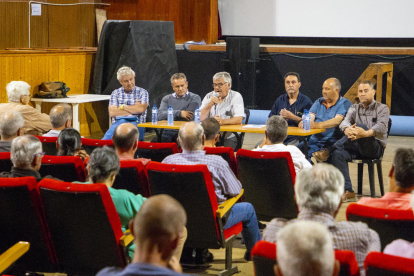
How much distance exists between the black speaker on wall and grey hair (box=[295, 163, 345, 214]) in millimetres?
7422

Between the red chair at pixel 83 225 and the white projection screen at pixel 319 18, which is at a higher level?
the white projection screen at pixel 319 18

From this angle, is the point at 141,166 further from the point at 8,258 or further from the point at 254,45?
the point at 254,45

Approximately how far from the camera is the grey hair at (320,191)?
2145 mm

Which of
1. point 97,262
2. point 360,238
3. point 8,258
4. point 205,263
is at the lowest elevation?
point 205,263

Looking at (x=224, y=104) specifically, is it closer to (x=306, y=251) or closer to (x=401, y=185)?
(x=401, y=185)

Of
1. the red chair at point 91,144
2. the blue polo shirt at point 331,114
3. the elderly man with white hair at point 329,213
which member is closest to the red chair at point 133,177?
the red chair at point 91,144

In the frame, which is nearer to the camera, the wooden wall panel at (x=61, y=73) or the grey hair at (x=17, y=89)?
the grey hair at (x=17, y=89)

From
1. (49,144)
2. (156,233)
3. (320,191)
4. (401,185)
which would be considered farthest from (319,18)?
(156,233)

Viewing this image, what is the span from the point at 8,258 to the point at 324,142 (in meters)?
3.95

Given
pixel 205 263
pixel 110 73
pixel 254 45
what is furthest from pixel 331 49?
pixel 205 263

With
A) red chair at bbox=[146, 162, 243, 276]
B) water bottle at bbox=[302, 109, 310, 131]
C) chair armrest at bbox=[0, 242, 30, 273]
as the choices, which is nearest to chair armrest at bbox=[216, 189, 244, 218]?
red chair at bbox=[146, 162, 243, 276]

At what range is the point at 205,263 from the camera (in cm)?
356

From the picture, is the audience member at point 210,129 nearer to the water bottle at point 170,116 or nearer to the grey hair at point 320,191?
the water bottle at point 170,116

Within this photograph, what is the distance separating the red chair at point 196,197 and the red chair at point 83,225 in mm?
502
